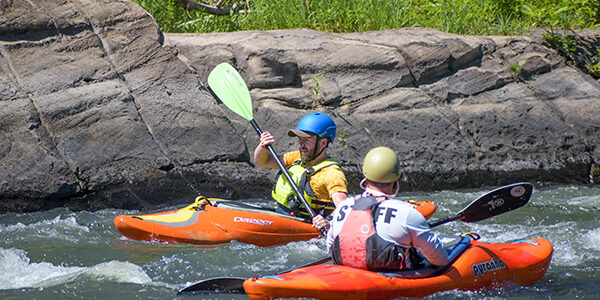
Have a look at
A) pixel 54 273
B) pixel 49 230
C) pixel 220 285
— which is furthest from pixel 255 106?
pixel 220 285

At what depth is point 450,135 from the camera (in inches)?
305

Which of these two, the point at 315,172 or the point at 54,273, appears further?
the point at 315,172

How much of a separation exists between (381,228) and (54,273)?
206 cm

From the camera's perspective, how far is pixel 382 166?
133 inches

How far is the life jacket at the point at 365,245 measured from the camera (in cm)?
341

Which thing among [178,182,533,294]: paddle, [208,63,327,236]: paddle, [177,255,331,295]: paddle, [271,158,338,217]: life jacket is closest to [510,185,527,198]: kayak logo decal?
[178,182,533,294]: paddle

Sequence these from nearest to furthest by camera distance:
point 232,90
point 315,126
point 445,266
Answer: point 445,266
point 315,126
point 232,90

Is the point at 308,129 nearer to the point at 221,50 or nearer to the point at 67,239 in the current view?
the point at 67,239

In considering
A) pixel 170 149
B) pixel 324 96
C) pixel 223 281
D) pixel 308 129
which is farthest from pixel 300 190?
pixel 324 96

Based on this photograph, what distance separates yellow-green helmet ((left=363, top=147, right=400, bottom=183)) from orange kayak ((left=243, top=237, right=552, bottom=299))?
19.2 inches

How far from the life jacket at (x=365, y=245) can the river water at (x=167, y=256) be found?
0.34 meters

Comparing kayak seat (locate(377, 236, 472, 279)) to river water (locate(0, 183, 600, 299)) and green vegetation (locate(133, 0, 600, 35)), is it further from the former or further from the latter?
green vegetation (locate(133, 0, 600, 35))

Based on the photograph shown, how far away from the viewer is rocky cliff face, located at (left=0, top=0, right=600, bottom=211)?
6703mm

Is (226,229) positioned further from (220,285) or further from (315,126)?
(220,285)
